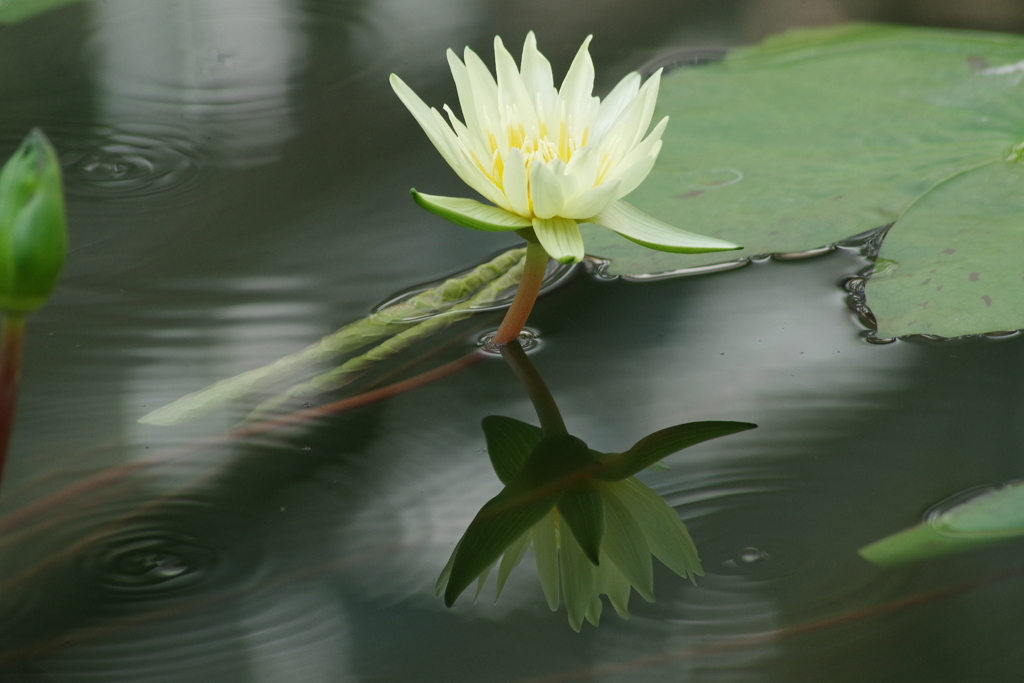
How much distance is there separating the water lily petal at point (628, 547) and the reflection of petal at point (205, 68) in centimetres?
82

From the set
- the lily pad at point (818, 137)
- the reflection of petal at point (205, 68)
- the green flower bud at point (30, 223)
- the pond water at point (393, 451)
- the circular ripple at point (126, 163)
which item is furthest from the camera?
the reflection of petal at point (205, 68)

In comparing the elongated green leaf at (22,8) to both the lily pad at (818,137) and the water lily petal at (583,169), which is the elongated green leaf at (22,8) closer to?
the lily pad at (818,137)

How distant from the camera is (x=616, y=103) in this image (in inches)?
36.6

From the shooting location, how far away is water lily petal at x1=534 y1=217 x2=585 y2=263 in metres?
0.80

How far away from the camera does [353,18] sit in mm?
1704

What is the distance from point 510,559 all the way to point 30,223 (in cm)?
43

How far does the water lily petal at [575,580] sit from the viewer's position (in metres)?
0.68

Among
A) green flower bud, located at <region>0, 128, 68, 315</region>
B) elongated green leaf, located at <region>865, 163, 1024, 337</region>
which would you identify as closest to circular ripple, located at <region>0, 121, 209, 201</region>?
green flower bud, located at <region>0, 128, 68, 315</region>

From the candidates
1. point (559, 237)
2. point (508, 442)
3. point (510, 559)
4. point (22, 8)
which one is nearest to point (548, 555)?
point (510, 559)

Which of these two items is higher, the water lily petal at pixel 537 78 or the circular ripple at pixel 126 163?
the circular ripple at pixel 126 163

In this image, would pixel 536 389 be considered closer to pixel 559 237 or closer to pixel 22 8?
pixel 559 237

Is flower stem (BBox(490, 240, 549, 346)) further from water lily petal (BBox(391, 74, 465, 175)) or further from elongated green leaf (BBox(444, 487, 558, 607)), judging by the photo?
elongated green leaf (BBox(444, 487, 558, 607))

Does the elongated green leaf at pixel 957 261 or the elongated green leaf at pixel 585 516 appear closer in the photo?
the elongated green leaf at pixel 585 516

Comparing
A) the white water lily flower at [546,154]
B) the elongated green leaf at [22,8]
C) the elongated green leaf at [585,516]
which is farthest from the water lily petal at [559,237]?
the elongated green leaf at [22,8]
